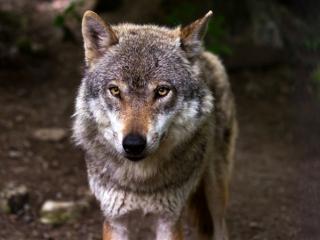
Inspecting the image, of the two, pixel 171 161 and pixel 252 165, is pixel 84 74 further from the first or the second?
pixel 252 165

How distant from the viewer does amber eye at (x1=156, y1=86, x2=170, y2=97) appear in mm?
4715

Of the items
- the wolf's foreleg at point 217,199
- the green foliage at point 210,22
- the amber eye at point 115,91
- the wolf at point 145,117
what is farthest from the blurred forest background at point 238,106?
the amber eye at point 115,91

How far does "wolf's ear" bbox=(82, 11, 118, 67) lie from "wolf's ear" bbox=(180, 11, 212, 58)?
0.52 metres

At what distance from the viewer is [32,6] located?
12141 millimetres

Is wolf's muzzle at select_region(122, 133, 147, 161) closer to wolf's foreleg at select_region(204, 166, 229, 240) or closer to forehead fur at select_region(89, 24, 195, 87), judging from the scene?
forehead fur at select_region(89, 24, 195, 87)

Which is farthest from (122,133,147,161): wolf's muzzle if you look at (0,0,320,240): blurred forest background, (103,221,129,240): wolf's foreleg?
(0,0,320,240): blurred forest background

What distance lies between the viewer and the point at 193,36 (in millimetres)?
5094

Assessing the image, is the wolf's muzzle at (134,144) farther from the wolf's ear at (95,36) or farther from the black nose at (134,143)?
the wolf's ear at (95,36)

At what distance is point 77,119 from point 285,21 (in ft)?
13.9

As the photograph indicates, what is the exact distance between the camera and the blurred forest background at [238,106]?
22.8 feet

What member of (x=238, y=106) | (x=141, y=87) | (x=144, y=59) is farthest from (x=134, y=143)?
(x=238, y=106)

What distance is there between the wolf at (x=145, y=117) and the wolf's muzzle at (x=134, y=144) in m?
0.08

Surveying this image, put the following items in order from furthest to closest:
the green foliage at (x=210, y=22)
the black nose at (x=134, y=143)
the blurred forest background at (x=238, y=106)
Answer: the green foliage at (x=210, y=22)
the blurred forest background at (x=238, y=106)
the black nose at (x=134, y=143)

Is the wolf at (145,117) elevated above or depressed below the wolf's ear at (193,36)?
below
